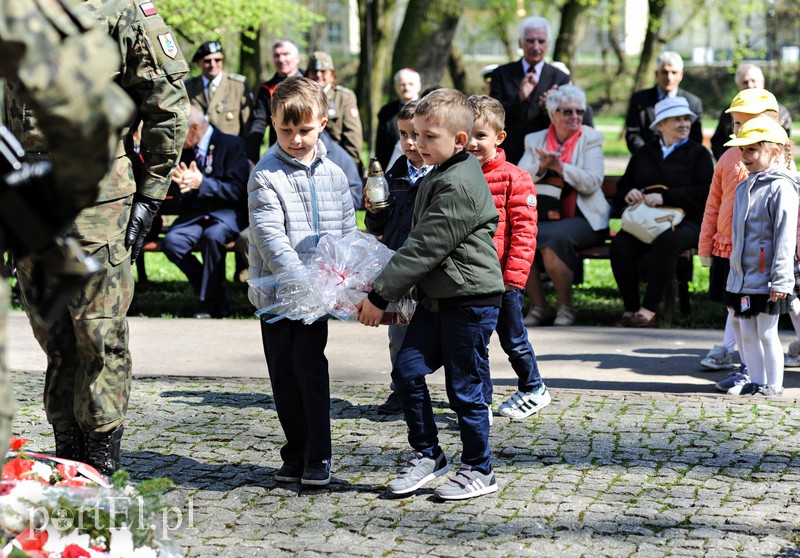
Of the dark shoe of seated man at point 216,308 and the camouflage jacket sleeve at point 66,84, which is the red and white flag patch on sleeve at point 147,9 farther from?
the dark shoe of seated man at point 216,308

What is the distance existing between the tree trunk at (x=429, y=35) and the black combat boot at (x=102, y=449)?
10972 millimetres

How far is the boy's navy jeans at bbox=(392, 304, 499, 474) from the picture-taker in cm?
482

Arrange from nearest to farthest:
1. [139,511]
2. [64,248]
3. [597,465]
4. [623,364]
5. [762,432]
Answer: [64,248] < [139,511] < [597,465] < [762,432] < [623,364]

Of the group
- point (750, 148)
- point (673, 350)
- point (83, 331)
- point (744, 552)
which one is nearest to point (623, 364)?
point (673, 350)

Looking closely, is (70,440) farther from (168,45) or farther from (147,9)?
(147,9)

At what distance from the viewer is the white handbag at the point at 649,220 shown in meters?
9.19

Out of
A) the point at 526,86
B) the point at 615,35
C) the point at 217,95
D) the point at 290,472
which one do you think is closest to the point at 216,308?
the point at 217,95

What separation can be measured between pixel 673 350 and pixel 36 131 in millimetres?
4920

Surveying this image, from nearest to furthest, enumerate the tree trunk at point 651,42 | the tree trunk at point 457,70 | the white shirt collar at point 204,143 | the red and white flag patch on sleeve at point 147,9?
the red and white flag patch on sleeve at point 147,9 → the white shirt collar at point 204,143 → the tree trunk at point 651,42 → the tree trunk at point 457,70

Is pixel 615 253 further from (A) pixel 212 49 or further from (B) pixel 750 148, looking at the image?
(A) pixel 212 49

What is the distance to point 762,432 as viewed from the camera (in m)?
5.82

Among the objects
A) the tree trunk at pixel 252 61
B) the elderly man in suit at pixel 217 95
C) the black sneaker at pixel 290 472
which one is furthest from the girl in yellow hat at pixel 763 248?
the tree trunk at pixel 252 61

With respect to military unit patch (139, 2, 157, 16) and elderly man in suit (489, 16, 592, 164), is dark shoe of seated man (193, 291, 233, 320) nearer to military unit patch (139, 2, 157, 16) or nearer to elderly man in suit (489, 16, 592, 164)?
elderly man in suit (489, 16, 592, 164)

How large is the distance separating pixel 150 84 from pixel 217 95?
6.67 metres
